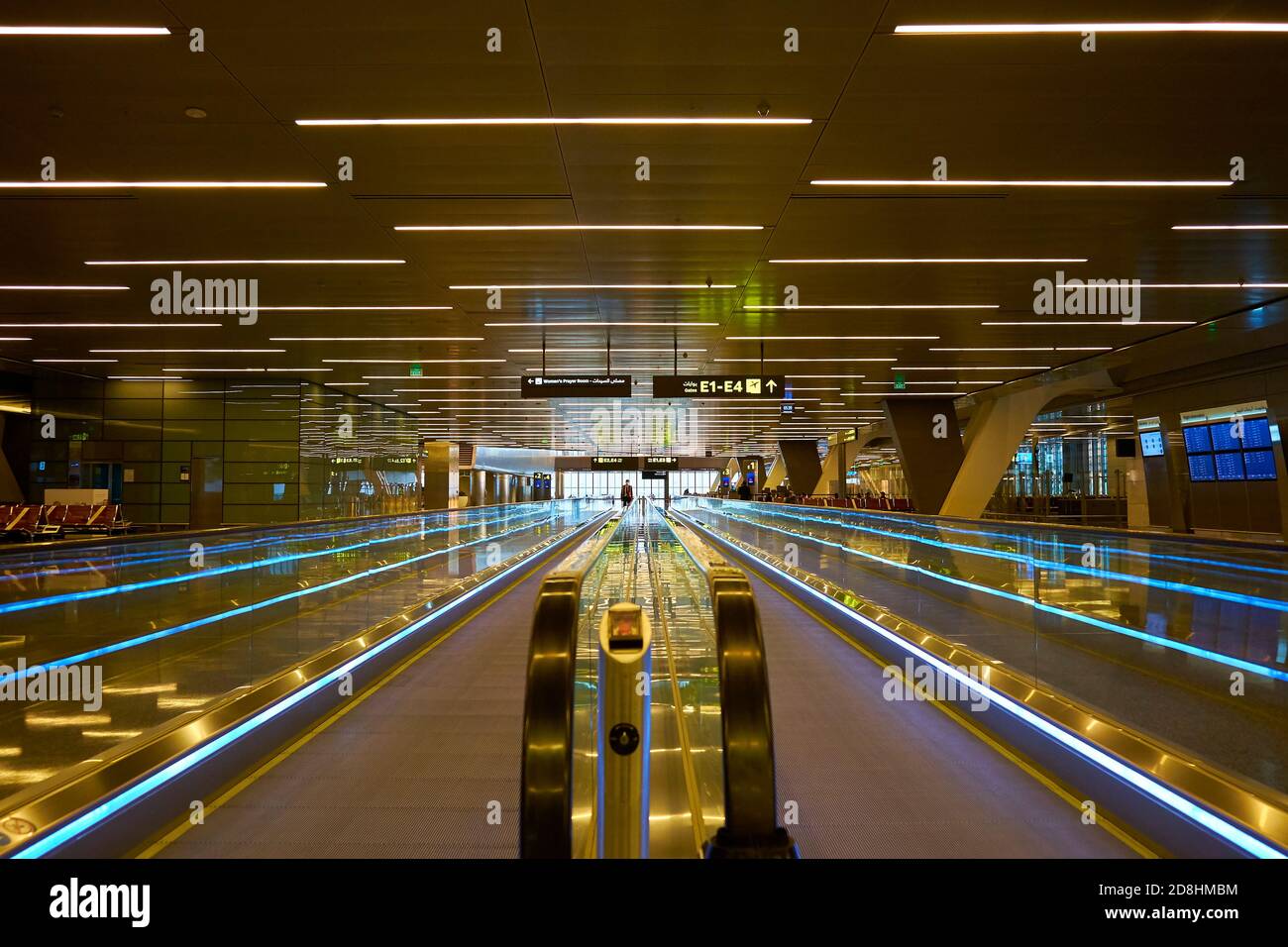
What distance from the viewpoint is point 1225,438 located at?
16766 millimetres

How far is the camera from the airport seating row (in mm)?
13156

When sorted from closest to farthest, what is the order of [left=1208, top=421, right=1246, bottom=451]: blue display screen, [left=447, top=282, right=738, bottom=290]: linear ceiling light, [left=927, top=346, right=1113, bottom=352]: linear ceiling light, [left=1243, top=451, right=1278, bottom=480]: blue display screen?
[left=447, top=282, right=738, bottom=290]: linear ceiling light → [left=927, top=346, right=1113, bottom=352]: linear ceiling light → [left=1243, top=451, right=1278, bottom=480]: blue display screen → [left=1208, top=421, right=1246, bottom=451]: blue display screen

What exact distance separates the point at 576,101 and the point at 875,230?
13.8ft

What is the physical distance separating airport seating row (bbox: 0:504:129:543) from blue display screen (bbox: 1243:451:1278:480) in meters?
23.4

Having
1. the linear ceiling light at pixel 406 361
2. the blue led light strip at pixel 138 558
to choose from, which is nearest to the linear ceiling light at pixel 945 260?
the blue led light strip at pixel 138 558

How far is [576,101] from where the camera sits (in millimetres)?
5656

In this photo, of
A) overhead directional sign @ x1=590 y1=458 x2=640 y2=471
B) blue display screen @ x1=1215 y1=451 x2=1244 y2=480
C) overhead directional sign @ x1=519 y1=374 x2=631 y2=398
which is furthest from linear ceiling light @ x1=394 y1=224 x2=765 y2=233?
overhead directional sign @ x1=590 y1=458 x2=640 y2=471

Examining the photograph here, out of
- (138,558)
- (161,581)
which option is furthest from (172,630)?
(138,558)

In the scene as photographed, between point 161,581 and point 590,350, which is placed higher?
point 590,350

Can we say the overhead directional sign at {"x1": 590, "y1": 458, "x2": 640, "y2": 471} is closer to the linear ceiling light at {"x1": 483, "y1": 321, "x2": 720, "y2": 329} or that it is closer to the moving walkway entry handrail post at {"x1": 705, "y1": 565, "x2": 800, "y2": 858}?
the linear ceiling light at {"x1": 483, "y1": 321, "x2": 720, "y2": 329}

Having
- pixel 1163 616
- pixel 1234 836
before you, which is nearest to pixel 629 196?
pixel 1163 616

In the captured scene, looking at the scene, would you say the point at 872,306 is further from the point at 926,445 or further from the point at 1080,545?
the point at 926,445

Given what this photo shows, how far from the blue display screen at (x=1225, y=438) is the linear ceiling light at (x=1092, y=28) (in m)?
14.9

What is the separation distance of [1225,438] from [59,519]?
24.7 m
